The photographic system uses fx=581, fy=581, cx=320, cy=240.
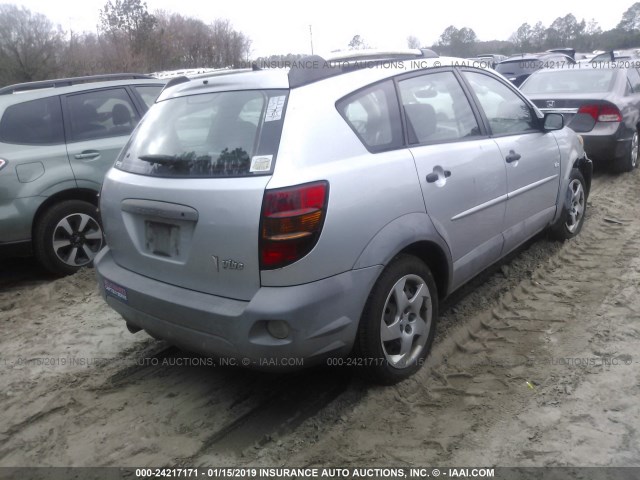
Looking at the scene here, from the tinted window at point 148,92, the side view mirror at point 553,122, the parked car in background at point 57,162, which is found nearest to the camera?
the side view mirror at point 553,122

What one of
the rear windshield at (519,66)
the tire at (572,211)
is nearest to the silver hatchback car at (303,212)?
the tire at (572,211)

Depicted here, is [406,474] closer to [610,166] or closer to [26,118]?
[26,118]

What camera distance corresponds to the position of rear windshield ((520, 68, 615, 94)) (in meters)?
8.24

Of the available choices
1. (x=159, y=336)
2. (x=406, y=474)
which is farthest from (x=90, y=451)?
(x=406, y=474)

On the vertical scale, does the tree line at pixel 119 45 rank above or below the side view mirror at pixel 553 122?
above

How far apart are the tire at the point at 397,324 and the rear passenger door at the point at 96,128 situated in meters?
3.50

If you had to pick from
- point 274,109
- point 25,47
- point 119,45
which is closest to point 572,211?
point 274,109

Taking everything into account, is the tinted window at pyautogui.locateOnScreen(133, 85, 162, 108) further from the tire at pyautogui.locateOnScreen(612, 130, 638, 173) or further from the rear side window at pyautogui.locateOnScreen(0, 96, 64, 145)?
the tire at pyautogui.locateOnScreen(612, 130, 638, 173)

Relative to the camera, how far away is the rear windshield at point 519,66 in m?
18.1

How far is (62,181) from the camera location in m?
5.25

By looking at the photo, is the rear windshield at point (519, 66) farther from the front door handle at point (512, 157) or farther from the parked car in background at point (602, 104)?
the front door handle at point (512, 157)

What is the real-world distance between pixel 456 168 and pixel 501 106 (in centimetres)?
115

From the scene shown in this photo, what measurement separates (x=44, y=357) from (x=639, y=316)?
401cm

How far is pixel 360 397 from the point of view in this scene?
321 centimetres
